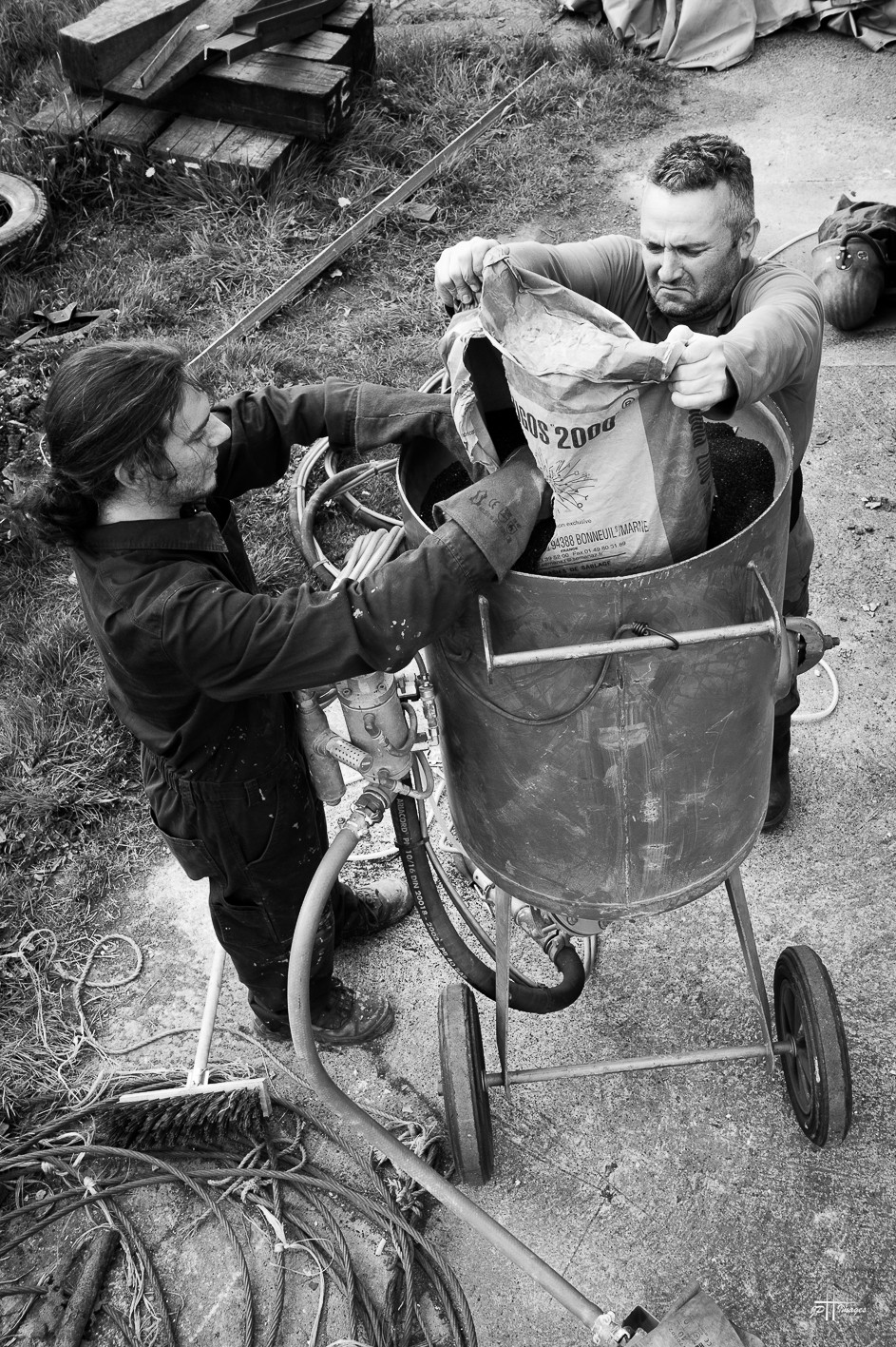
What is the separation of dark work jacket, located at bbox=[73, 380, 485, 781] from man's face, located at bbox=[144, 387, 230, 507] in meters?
0.04

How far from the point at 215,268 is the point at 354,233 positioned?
66 centimetres

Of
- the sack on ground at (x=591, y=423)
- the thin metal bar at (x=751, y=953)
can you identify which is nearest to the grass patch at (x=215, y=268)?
the thin metal bar at (x=751, y=953)

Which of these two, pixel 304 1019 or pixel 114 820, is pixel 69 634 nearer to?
pixel 114 820

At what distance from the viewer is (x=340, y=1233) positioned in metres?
2.31

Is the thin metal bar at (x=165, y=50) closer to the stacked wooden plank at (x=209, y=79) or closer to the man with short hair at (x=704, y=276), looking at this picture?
the stacked wooden plank at (x=209, y=79)

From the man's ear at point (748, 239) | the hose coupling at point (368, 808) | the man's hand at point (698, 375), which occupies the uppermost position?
the man's hand at point (698, 375)

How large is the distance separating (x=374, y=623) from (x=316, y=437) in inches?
26.2

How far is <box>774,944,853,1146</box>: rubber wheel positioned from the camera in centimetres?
A: 219

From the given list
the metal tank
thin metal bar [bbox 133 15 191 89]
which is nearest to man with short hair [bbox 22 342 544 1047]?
the metal tank

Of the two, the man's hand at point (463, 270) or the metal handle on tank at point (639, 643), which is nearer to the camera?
the metal handle on tank at point (639, 643)

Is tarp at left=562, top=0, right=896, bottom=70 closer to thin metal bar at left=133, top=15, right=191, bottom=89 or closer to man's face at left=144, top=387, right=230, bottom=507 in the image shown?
thin metal bar at left=133, top=15, right=191, bottom=89

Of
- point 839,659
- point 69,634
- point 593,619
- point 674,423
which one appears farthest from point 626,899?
point 69,634

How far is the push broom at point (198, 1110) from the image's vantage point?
2.48 meters

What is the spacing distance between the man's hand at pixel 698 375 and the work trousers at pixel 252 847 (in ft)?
3.48
